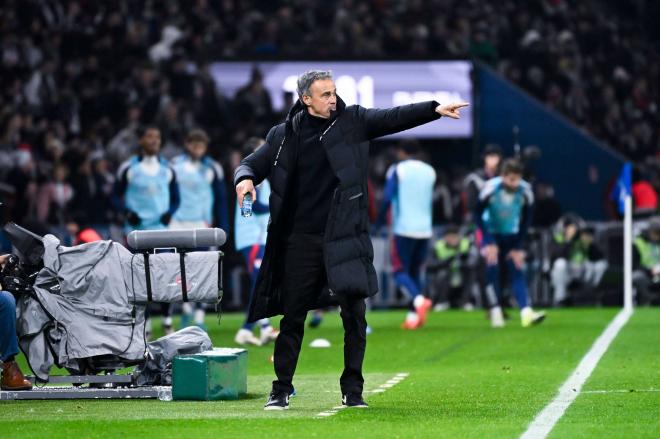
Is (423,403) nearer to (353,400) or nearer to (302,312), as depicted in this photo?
(353,400)

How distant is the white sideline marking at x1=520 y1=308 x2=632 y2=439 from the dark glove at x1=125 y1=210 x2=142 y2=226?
517 centimetres

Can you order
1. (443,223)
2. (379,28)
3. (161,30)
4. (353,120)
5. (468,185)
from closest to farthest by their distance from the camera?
1. (353,120)
2. (468,185)
3. (443,223)
4. (161,30)
5. (379,28)

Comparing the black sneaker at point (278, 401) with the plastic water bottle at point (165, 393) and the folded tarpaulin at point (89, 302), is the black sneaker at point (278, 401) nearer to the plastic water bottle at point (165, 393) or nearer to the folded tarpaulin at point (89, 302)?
the plastic water bottle at point (165, 393)

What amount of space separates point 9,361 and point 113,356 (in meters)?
0.73

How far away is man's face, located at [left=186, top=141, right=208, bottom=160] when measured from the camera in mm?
18797

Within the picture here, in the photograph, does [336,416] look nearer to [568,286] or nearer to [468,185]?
[468,185]

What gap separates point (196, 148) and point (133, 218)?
3.54 feet

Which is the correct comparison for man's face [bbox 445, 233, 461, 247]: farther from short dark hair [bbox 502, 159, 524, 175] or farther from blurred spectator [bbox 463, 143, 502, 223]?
short dark hair [bbox 502, 159, 524, 175]

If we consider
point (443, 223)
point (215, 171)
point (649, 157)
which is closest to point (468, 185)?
point (215, 171)

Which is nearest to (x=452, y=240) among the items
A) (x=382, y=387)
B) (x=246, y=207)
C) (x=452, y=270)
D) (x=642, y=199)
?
(x=452, y=270)

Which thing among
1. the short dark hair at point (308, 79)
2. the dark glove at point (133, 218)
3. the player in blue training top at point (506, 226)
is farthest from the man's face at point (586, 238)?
the short dark hair at point (308, 79)

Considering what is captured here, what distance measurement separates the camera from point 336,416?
33.5ft

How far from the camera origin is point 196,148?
18875mm

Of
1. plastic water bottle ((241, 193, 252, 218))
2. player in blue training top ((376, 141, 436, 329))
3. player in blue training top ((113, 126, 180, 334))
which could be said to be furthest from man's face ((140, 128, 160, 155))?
plastic water bottle ((241, 193, 252, 218))
